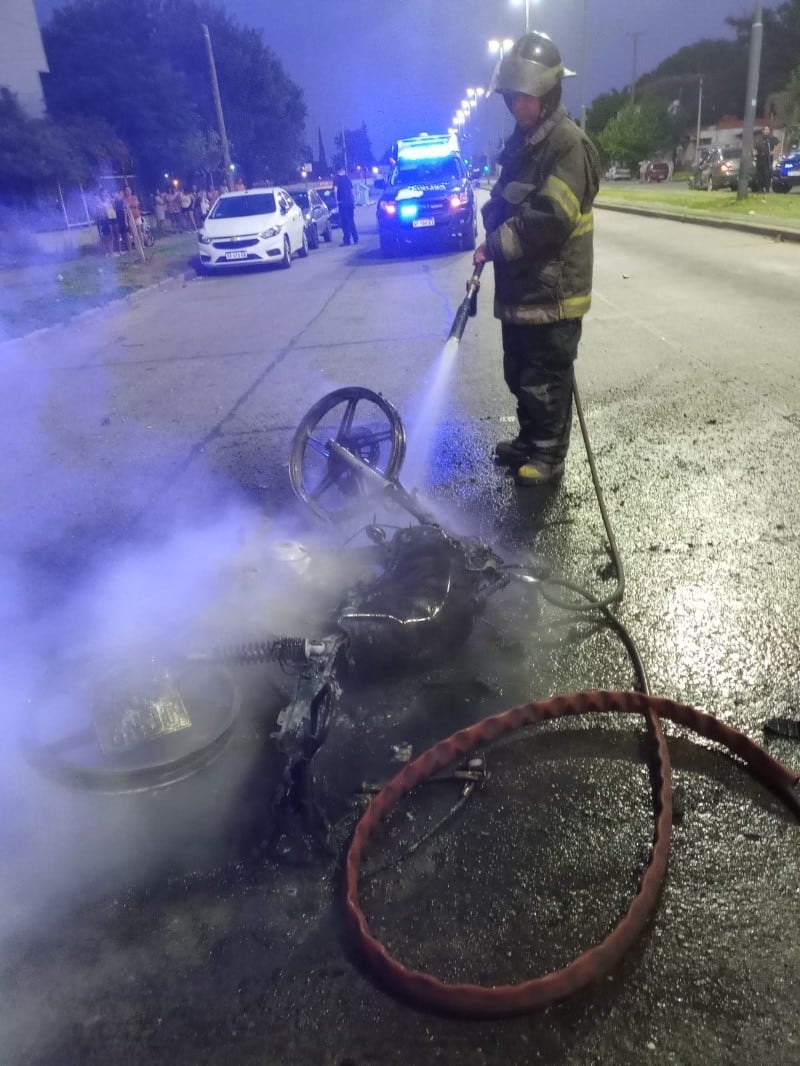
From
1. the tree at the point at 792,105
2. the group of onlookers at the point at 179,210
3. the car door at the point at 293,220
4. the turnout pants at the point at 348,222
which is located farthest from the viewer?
the tree at the point at 792,105

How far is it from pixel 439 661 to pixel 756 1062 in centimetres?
162

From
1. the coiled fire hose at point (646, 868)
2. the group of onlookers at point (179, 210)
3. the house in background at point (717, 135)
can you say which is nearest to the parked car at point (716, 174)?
the group of onlookers at point (179, 210)

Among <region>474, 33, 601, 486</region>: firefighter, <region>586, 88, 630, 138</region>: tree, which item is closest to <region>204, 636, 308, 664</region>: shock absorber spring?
<region>474, 33, 601, 486</region>: firefighter

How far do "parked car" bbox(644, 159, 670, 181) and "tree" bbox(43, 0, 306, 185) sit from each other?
2593 cm

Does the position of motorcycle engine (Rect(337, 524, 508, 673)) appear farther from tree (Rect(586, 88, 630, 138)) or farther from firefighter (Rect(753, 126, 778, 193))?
tree (Rect(586, 88, 630, 138))

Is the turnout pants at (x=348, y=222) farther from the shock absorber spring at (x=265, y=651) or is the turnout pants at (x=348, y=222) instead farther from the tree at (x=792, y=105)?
the tree at (x=792, y=105)

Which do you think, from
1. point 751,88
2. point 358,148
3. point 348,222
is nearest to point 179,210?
point 348,222

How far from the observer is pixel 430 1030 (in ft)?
5.84

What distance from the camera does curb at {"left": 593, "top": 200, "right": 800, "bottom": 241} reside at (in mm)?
16266

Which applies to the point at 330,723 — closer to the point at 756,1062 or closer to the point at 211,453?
the point at 756,1062

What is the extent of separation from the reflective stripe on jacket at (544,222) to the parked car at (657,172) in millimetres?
60037

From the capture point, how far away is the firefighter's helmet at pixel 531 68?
4000 mm

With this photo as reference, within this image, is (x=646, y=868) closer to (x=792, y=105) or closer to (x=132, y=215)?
(x=132, y=215)

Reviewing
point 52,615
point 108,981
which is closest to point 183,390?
point 52,615
